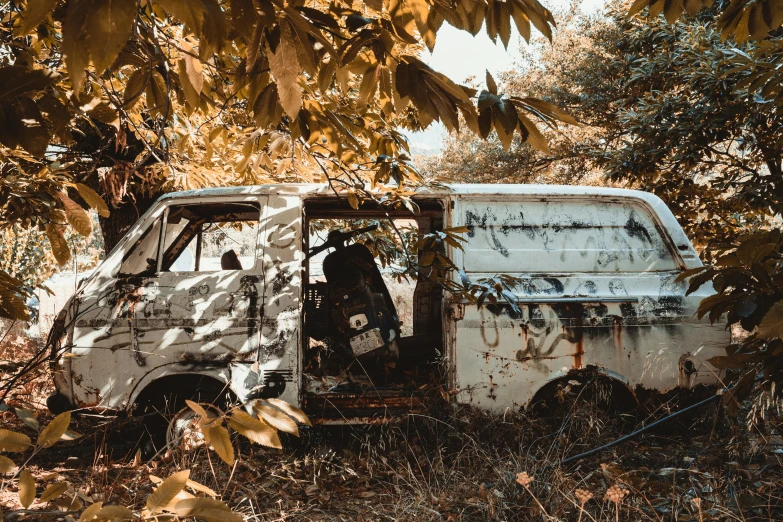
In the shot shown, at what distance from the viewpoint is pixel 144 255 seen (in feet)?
13.5

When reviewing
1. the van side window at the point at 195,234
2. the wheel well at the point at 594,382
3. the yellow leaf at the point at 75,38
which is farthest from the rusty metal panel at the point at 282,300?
the yellow leaf at the point at 75,38

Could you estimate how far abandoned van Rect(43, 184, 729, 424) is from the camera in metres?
3.83

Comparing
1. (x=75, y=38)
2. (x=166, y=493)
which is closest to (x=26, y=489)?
(x=166, y=493)

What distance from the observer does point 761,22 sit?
2.02 meters

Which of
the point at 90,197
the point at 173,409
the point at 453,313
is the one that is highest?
the point at 90,197

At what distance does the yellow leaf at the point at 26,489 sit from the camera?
1.29 metres

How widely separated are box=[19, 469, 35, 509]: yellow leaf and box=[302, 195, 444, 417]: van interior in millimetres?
2664

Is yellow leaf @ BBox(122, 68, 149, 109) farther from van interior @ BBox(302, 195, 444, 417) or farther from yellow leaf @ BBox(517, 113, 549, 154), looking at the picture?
van interior @ BBox(302, 195, 444, 417)

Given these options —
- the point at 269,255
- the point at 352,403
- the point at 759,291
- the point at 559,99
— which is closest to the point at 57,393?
the point at 269,255

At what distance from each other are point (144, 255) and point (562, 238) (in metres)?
2.98

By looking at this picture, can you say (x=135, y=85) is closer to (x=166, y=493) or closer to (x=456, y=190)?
(x=166, y=493)

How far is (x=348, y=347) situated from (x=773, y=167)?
227 inches

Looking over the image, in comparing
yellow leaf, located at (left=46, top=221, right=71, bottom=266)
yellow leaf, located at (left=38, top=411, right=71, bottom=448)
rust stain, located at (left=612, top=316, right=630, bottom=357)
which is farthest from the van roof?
yellow leaf, located at (left=38, top=411, right=71, bottom=448)

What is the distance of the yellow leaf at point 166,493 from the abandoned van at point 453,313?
8.41 feet
